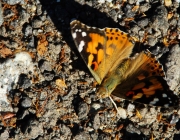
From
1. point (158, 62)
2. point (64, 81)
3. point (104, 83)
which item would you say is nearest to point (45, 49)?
point (64, 81)

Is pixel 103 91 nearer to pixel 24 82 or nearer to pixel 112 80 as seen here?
pixel 112 80

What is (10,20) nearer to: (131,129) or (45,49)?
(45,49)

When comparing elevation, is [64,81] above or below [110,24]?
below

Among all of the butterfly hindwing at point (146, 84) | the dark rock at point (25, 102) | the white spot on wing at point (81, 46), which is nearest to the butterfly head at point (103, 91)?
the butterfly hindwing at point (146, 84)

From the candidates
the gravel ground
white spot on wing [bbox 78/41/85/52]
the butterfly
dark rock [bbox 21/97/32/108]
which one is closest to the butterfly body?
the butterfly

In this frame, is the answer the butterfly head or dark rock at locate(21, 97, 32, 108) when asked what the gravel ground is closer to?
dark rock at locate(21, 97, 32, 108)

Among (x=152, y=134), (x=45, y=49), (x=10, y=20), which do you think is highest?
(x=10, y=20)
